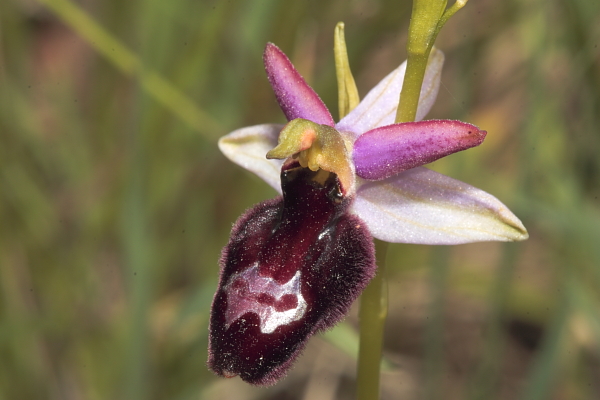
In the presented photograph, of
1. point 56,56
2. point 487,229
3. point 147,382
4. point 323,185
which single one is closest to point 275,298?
point 323,185

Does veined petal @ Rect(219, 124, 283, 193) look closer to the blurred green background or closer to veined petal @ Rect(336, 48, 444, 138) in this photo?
veined petal @ Rect(336, 48, 444, 138)

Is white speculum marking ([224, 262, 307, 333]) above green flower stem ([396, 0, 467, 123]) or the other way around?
the other way around

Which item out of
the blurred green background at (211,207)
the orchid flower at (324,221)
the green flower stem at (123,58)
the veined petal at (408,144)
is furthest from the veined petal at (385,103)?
the green flower stem at (123,58)

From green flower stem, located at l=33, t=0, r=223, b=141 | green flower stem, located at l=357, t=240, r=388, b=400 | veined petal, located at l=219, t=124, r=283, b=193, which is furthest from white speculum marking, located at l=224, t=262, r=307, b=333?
green flower stem, located at l=33, t=0, r=223, b=141

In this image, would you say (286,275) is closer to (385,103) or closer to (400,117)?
(400,117)

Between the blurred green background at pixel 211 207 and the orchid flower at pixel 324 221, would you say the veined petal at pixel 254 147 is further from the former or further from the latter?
the blurred green background at pixel 211 207

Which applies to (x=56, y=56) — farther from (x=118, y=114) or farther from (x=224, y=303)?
(x=224, y=303)
